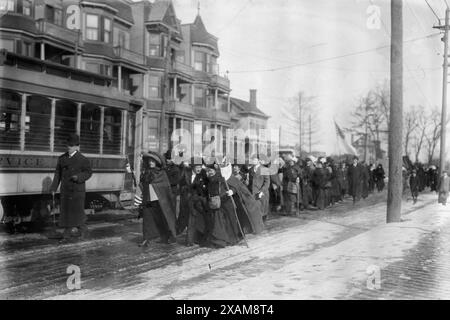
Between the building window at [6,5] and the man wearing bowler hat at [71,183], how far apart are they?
1611cm

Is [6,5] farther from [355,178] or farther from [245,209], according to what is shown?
[245,209]

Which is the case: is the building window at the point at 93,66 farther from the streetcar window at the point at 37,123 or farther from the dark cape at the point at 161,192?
the dark cape at the point at 161,192

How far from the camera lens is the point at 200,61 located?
36281mm

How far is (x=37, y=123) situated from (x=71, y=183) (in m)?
2.41

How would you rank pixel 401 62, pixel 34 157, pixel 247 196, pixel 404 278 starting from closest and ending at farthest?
pixel 404 278, pixel 247 196, pixel 34 157, pixel 401 62

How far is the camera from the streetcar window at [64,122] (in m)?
11.7

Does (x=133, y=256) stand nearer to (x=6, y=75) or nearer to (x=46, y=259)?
(x=46, y=259)

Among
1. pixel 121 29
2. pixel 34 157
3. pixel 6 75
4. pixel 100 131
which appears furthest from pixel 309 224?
pixel 121 29

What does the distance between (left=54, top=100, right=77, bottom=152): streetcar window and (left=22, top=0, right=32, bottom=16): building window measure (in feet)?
51.0

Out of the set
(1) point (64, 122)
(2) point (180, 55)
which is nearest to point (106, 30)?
(2) point (180, 55)

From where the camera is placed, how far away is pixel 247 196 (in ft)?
33.6

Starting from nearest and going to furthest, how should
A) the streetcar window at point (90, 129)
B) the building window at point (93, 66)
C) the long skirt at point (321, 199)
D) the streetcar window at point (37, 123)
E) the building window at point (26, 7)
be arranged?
the streetcar window at point (37, 123)
the streetcar window at point (90, 129)
the long skirt at point (321, 199)
the building window at point (26, 7)
the building window at point (93, 66)

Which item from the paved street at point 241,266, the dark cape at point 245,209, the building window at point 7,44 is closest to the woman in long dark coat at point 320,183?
the paved street at point 241,266

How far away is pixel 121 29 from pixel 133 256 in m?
24.8
